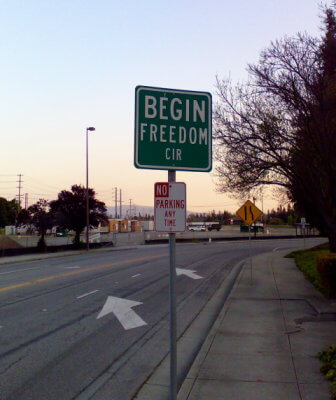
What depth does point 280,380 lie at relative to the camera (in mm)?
6004

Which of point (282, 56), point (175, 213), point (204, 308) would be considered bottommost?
point (204, 308)

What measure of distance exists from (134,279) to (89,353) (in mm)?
10638

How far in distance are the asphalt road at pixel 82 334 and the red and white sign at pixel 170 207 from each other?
2665 millimetres

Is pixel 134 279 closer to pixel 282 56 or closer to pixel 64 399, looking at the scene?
pixel 282 56

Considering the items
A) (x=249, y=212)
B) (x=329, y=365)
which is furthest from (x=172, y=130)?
(x=249, y=212)

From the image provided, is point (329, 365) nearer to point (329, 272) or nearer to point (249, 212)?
point (329, 272)

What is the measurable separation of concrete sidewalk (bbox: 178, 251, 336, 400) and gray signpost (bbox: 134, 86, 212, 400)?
8.50 feet

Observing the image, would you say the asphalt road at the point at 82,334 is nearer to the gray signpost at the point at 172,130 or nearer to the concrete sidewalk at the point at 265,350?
the concrete sidewalk at the point at 265,350

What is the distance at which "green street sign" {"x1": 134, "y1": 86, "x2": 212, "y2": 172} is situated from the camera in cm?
453

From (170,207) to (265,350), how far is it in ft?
14.1

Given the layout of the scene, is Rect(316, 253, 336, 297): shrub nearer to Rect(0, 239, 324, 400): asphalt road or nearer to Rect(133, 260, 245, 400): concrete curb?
Rect(133, 260, 245, 400): concrete curb

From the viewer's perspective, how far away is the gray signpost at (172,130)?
4.53 meters

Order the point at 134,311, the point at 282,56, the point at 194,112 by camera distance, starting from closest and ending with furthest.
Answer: the point at 194,112
the point at 134,311
the point at 282,56

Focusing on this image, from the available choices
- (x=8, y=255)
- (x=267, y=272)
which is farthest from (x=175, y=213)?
(x=8, y=255)
